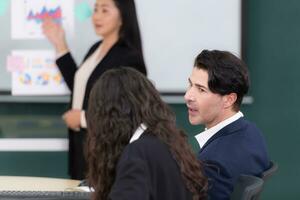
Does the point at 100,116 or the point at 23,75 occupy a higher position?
the point at 100,116

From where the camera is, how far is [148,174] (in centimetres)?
179

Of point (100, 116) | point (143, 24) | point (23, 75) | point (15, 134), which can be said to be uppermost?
point (100, 116)

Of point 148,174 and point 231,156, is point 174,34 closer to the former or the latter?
point 231,156

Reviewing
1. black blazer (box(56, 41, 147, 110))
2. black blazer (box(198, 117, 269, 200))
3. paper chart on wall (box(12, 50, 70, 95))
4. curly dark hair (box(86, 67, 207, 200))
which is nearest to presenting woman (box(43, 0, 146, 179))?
black blazer (box(56, 41, 147, 110))

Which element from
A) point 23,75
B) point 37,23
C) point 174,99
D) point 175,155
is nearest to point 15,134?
point 23,75

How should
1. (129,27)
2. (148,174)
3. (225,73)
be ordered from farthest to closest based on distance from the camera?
1. (129,27)
2. (225,73)
3. (148,174)

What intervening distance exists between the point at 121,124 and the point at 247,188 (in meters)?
0.38

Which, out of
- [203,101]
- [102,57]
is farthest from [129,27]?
[203,101]

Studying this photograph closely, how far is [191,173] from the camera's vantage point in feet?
6.27

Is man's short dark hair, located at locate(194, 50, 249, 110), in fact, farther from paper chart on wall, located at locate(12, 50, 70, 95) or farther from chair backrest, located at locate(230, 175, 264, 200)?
paper chart on wall, located at locate(12, 50, 70, 95)

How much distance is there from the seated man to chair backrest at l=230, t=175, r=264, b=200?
0.11 metres

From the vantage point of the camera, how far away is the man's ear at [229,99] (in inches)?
91.0

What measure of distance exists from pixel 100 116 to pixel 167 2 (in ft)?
8.44

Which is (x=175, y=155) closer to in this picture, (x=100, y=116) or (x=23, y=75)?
(x=100, y=116)
